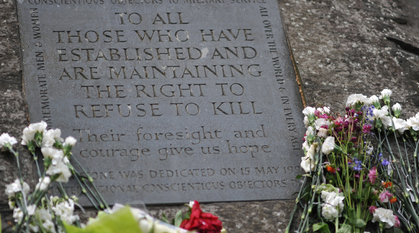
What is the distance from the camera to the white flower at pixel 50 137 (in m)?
3.16

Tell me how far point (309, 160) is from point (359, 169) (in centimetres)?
31

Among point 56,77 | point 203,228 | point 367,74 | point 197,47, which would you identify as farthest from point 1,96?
point 367,74

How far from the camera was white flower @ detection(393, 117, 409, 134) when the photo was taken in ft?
12.0

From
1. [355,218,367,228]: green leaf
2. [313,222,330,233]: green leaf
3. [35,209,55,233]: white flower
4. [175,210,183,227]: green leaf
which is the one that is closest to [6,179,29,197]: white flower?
[35,209,55,233]: white flower

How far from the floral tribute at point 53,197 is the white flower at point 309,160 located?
2.60 ft

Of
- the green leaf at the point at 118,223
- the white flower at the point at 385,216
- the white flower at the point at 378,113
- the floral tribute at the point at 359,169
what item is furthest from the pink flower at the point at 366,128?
the green leaf at the point at 118,223

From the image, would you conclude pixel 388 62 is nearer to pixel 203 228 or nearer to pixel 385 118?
pixel 385 118

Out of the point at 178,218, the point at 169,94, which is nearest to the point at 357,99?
the point at 169,94

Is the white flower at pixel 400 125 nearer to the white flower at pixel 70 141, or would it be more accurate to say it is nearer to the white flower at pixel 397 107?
the white flower at pixel 397 107

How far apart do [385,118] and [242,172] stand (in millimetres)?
1031

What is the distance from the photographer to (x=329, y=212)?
3.19 metres

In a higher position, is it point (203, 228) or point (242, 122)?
point (242, 122)

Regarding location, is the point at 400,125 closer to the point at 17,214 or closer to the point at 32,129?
the point at 32,129

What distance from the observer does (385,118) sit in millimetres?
3654
